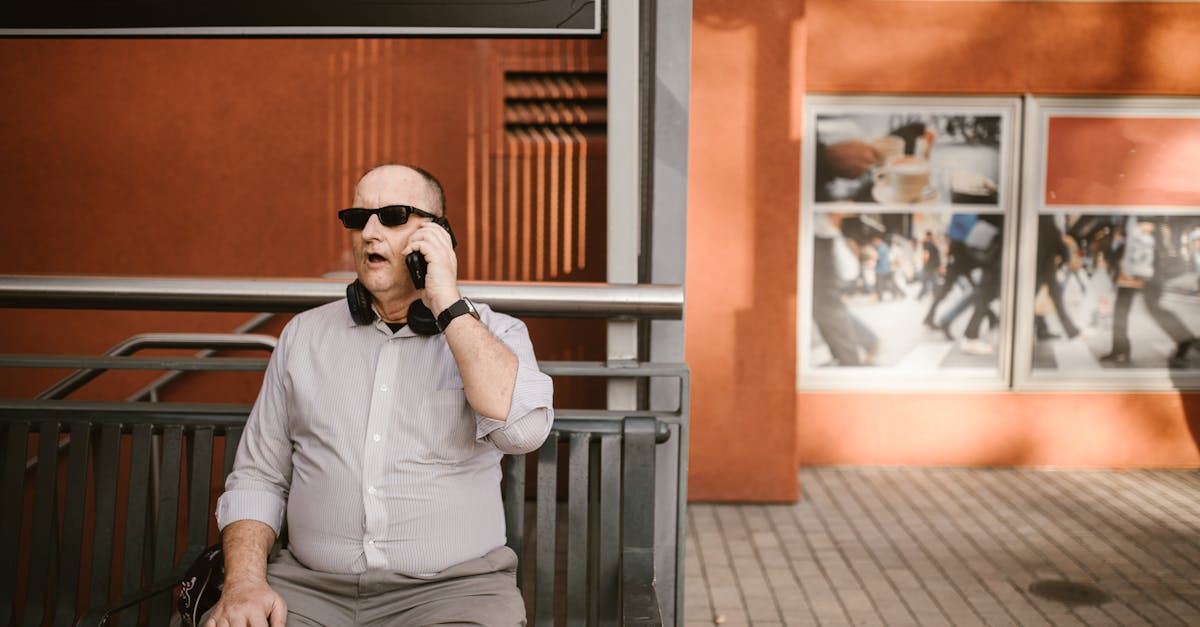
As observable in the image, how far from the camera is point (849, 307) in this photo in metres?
6.28

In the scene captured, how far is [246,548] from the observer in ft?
7.39

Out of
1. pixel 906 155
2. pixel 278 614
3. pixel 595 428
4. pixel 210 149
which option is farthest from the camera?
pixel 906 155

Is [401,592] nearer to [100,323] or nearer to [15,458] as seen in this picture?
[15,458]

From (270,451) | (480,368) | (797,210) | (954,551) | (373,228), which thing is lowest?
(954,551)

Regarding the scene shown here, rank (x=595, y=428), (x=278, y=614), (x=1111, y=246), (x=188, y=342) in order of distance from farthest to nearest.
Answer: (x=1111, y=246) → (x=188, y=342) → (x=595, y=428) → (x=278, y=614)

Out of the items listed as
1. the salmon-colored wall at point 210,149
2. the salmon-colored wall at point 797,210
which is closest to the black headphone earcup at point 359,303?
the salmon-colored wall at point 210,149

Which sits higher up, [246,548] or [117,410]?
[117,410]

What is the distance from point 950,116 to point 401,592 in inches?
201

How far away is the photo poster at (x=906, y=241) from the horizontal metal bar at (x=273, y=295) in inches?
151

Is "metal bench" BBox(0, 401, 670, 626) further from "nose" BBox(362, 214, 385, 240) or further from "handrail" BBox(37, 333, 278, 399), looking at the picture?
"handrail" BBox(37, 333, 278, 399)

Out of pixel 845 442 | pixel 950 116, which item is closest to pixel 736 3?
pixel 950 116

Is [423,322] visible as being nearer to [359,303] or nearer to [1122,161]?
[359,303]

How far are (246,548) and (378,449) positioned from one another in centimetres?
39

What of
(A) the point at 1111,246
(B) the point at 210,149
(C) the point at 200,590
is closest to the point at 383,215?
(C) the point at 200,590
